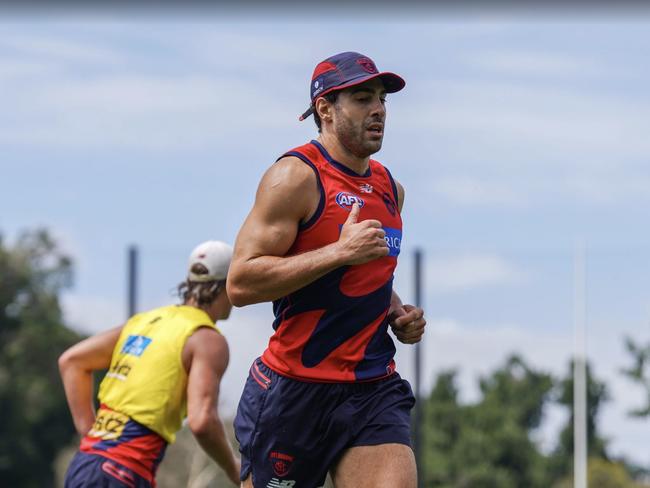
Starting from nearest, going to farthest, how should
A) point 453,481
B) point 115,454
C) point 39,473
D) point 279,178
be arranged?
1. point 279,178
2. point 115,454
3. point 453,481
4. point 39,473

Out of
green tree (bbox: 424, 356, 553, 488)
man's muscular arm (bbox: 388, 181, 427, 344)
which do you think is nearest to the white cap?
man's muscular arm (bbox: 388, 181, 427, 344)

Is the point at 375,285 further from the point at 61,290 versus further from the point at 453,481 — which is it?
the point at 61,290

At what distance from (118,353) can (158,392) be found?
13.3 inches

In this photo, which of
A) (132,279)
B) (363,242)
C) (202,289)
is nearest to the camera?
(363,242)

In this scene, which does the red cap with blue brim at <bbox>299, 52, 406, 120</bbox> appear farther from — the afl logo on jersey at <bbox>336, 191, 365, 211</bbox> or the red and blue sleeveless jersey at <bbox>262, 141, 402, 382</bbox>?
the afl logo on jersey at <bbox>336, 191, 365, 211</bbox>

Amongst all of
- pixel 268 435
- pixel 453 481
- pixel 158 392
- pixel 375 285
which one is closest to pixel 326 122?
pixel 375 285

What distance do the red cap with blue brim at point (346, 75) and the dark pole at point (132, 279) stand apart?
1259cm

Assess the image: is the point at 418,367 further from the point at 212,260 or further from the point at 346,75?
the point at 346,75

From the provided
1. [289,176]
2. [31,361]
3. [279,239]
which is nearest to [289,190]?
[289,176]

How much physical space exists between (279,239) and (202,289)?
1656 mm

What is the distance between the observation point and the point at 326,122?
5531 mm

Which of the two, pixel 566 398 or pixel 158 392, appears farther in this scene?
pixel 566 398

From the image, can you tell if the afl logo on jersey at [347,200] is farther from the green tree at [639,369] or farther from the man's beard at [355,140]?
the green tree at [639,369]

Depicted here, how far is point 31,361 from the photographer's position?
155 feet
